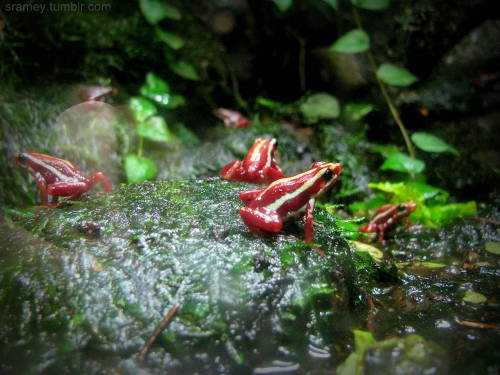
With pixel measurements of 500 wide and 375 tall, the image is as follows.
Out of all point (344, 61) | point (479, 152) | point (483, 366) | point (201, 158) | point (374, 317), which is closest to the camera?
point (483, 366)

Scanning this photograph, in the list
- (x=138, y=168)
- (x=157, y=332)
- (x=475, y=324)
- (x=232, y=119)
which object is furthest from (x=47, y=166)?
(x=475, y=324)

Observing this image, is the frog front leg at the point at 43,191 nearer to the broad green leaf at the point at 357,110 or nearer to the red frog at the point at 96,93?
the red frog at the point at 96,93

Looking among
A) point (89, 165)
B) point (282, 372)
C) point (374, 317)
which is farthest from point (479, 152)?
point (89, 165)

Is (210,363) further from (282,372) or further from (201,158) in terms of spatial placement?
(201,158)

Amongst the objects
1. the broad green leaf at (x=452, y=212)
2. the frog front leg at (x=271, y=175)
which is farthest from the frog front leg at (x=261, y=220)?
the broad green leaf at (x=452, y=212)

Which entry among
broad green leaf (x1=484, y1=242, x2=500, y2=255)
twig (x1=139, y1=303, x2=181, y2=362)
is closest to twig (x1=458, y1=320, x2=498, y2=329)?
broad green leaf (x1=484, y1=242, x2=500, y2=255)

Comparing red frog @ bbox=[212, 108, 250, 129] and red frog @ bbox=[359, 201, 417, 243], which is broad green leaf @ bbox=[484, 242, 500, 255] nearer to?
red frog @ bbox=[359, 201, 417, 243]

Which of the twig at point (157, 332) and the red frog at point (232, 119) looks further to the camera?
the red frog at point (232, 119)
